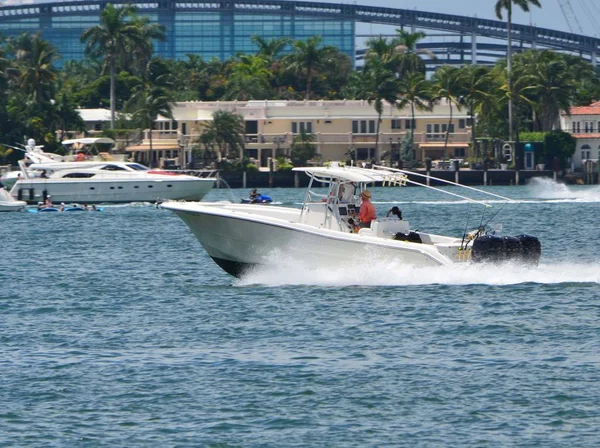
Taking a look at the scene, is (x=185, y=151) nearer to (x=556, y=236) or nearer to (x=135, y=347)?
(x=556, y=236)

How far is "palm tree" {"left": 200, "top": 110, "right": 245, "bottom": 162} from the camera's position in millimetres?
111188

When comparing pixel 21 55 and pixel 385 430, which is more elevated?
pixel 21 55

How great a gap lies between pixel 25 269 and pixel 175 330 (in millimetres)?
13839

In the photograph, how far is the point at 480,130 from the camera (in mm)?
122625

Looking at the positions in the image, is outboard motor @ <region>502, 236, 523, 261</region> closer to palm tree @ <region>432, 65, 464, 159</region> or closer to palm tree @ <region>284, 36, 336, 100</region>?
palm tree @ <region>432, 65, 464, 159</region>

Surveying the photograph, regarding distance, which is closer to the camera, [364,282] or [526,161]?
[364,282]

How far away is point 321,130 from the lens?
117 metres

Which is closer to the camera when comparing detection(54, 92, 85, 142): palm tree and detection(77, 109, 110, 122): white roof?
detection(54, 92, 85, 142): palm tree

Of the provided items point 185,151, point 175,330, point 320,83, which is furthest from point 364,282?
A: point 320,83

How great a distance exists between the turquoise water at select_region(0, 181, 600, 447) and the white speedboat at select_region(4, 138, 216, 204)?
37.4 m

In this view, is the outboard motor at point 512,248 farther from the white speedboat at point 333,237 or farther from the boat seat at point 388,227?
the boat seat at point 388,227

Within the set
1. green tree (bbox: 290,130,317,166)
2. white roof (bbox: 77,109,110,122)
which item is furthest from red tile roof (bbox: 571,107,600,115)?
white roof (bbox: 77,109,110,122)

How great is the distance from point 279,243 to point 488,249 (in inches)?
168

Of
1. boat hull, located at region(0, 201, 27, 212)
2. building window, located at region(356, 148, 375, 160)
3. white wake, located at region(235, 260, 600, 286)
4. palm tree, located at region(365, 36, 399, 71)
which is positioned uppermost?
palm tree, located at region(365, 36, 399, 71)
